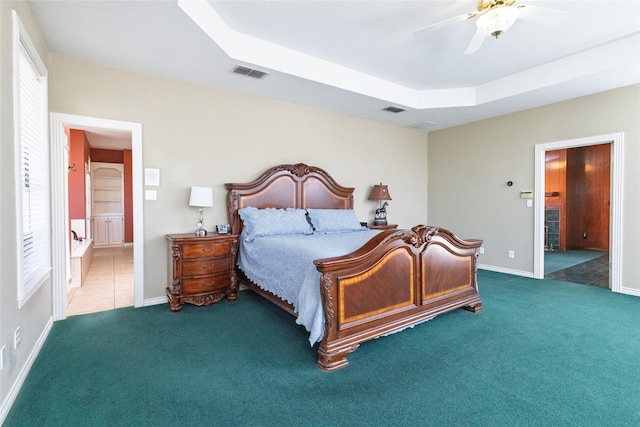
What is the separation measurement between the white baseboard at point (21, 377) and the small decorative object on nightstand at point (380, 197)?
14.4 feet

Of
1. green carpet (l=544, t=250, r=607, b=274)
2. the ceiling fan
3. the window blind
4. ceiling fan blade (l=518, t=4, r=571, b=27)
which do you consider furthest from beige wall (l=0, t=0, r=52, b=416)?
green carpet (l=544, t=250, r=607, b=274)

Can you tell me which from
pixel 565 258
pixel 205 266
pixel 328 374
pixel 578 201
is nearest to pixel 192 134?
pixel 205 266

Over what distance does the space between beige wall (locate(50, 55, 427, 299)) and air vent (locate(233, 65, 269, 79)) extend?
2.08 feet

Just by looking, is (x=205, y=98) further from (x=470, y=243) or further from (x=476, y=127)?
(x=476, y=127)

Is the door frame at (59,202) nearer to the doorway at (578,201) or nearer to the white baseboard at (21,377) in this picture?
the white baseboard at (21,377)

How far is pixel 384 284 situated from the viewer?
2555 mm

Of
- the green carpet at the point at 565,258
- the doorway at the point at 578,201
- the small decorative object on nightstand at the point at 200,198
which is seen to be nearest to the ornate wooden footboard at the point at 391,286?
the small decorative object on nightstand at the point at 200,198

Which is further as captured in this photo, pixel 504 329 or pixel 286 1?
pixel 504 329

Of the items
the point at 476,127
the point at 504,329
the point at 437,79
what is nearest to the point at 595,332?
the point at 504,329

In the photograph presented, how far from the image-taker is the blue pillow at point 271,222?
370 centimetres

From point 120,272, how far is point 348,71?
4.87 m

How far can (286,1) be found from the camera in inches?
106

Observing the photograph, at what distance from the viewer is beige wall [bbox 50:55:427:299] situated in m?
3.35

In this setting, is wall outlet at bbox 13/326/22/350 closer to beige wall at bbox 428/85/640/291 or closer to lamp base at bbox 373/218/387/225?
lamp base at bbox 373/218/387/225
